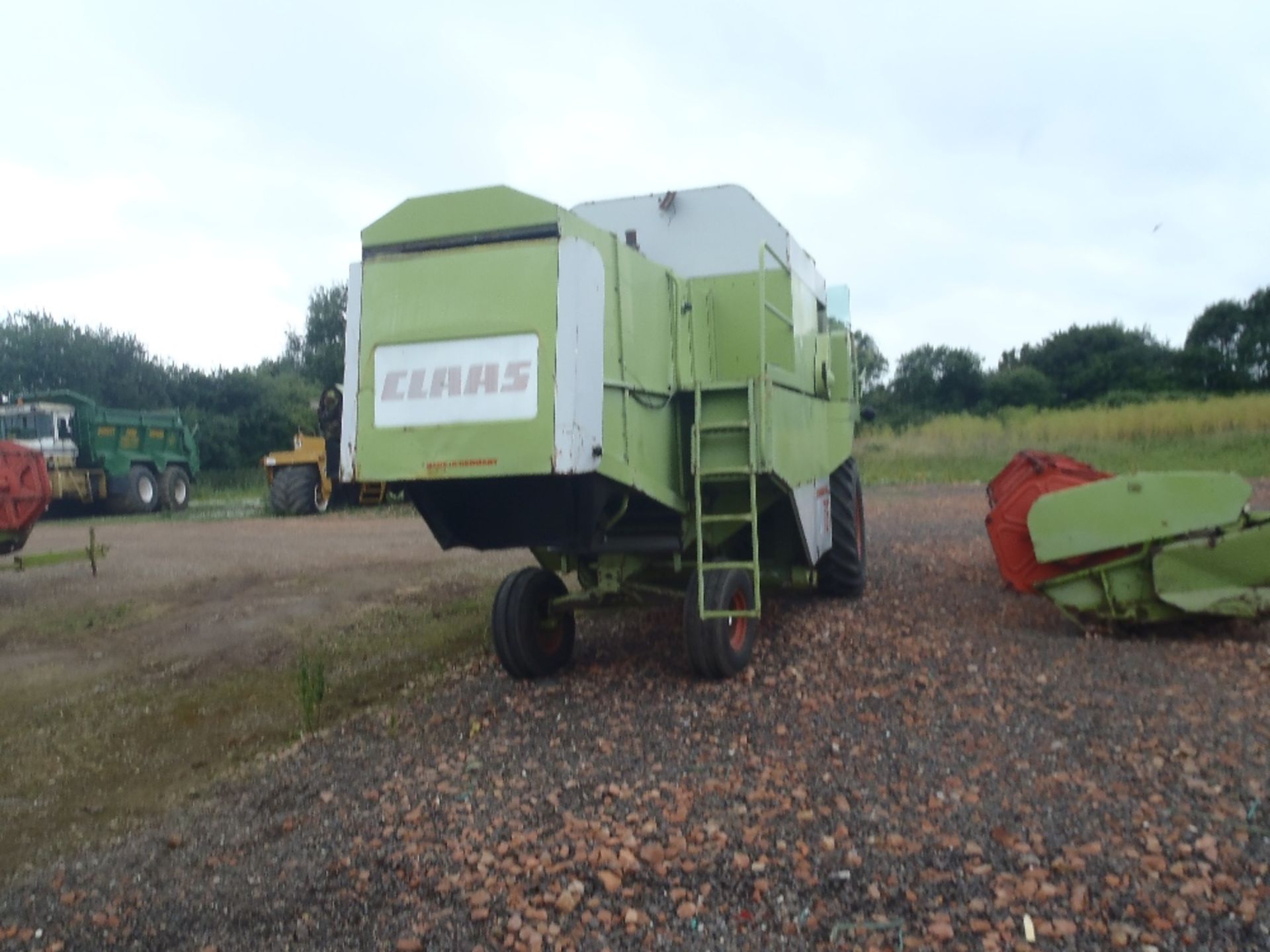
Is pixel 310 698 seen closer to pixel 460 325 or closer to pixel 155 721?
pixel 155 721

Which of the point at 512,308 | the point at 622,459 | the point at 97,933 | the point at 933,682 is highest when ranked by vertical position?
the point at 512,308

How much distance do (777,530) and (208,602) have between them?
A: 6.21 metres

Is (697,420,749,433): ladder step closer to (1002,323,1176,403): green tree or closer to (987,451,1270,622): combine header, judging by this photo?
(987,451,1270,622): combine header

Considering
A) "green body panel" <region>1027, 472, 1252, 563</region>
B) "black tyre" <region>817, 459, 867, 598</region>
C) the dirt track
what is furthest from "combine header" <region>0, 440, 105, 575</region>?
"green body panel" <region>1027, 472, 1252, 563</region>

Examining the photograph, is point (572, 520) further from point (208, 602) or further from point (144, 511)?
point (144, 511)

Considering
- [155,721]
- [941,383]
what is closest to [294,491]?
[155,721]

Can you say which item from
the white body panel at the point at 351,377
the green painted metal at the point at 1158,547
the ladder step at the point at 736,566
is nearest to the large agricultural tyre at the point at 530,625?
the ladder step at the point at 736,566

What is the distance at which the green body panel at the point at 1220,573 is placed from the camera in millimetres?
5832

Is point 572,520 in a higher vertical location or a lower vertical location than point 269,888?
higher

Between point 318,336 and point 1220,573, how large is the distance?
56294 mm

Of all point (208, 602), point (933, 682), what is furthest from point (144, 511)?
point (933, 682)

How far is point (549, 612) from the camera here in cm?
629

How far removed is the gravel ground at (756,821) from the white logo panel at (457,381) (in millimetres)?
1584

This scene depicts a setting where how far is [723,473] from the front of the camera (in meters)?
5.56
